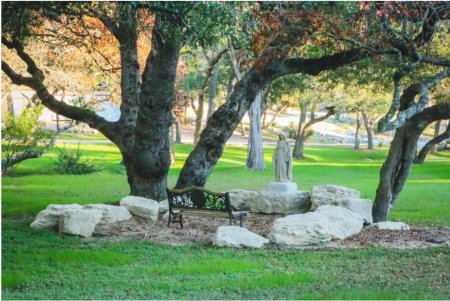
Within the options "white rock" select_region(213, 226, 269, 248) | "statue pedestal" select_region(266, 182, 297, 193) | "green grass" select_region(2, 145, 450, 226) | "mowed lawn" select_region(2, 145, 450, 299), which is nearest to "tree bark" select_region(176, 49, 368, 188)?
A: "statue pedestal" select_region(266, 182, 297, 193)

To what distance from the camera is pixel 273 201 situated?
16.3 meters

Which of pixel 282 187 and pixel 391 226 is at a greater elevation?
pixel 282 187

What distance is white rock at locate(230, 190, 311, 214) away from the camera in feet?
52.9

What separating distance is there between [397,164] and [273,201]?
3.12 meters

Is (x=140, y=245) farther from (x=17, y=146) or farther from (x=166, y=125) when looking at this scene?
(x=17, y=146)

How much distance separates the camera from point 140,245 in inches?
468

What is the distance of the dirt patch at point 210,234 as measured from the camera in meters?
12.5

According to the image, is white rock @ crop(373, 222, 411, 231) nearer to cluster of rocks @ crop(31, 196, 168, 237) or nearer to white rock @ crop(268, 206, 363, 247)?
white rock @ crop(268, 206, 363, 247)

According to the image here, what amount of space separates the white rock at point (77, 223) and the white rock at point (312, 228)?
3517mm

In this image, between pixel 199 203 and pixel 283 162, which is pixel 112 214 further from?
pixel 283 162

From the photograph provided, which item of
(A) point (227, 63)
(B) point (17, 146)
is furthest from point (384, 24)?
(A) point (227, 63)

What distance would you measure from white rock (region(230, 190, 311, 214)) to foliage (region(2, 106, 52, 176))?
422 inches

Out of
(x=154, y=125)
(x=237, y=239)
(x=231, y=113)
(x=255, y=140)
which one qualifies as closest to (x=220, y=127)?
(x=231, y=113)

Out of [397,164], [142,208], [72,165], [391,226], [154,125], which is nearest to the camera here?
[391,226]
